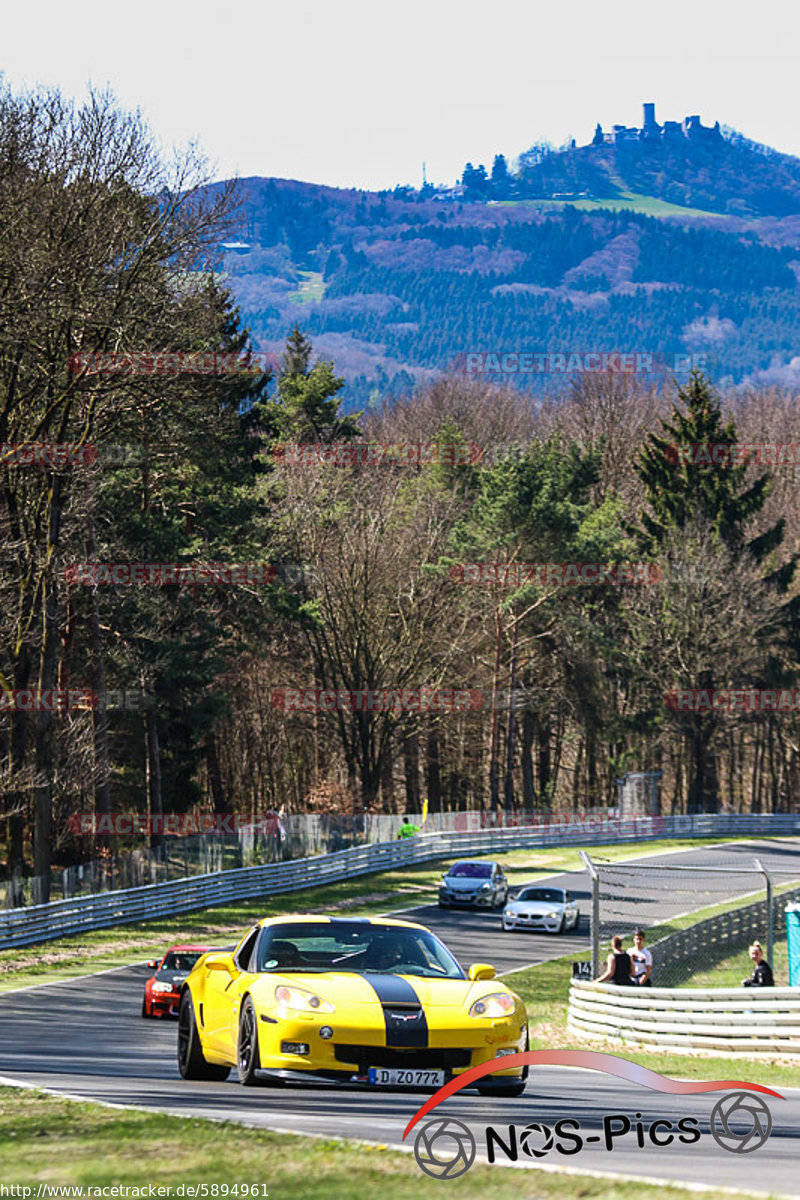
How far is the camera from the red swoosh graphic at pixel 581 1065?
9.33 m

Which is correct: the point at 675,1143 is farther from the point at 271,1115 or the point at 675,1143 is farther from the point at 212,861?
the point at 212,861

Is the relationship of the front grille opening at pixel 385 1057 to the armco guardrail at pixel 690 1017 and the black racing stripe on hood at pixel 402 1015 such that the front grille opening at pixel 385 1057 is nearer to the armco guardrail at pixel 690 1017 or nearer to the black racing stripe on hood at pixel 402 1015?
the black racing stripe on hood at pixel 402 1015

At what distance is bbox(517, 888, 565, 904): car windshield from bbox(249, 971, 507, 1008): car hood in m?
28.1

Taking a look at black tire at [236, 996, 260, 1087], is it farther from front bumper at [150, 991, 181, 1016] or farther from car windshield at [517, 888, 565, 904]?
car windshield at [517, 888, 565, 904]

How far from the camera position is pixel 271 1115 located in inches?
353

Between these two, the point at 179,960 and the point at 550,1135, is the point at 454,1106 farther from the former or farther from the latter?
the point at 179,960

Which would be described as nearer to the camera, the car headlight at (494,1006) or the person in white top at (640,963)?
the car headlight at (494,1006)

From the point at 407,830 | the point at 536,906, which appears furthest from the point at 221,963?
the point at 407,830

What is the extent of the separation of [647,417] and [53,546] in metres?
72.9

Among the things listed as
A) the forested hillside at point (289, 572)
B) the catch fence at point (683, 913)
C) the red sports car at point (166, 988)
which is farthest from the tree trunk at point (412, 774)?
the red sports car at point (166, 988)

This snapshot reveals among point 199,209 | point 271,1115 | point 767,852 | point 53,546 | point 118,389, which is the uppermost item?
point 199,209

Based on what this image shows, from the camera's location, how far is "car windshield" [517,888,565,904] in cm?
3844

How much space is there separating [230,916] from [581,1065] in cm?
2766

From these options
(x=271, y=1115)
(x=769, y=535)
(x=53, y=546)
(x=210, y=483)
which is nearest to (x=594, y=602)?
(x=769, y=535)
